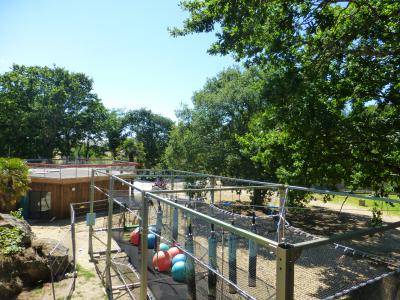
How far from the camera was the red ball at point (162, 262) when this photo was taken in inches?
293

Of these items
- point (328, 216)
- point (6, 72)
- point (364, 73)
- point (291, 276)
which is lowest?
point (328, 216)

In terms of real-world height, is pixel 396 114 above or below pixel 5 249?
above

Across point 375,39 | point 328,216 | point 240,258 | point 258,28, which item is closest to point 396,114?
point 375,39

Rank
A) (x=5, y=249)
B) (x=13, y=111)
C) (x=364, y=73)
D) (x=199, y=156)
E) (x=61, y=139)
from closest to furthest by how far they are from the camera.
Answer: (x=364, y=73), (x=5, y=249), (x=199, y=156), (x=13, y=111), (x=61, y=139)

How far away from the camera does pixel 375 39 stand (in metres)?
8.32

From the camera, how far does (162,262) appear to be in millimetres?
7621

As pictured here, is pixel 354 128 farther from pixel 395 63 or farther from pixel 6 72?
pixel 6 72

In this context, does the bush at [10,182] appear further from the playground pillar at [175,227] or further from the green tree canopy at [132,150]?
the green tree canopy at [132,150]

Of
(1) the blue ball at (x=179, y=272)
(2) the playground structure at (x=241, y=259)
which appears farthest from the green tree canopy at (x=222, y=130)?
(1) the blue ball at (x=179, y=272)

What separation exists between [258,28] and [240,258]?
546 cm

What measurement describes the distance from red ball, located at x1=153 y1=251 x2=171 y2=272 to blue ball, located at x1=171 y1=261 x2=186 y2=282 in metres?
0.74

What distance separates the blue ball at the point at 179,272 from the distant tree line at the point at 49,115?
36.0m

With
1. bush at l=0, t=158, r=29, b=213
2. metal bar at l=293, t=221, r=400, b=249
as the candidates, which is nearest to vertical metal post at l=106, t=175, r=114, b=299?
metal bar at l=293, t=221, r=400, b=249

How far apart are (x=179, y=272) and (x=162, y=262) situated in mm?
1191
